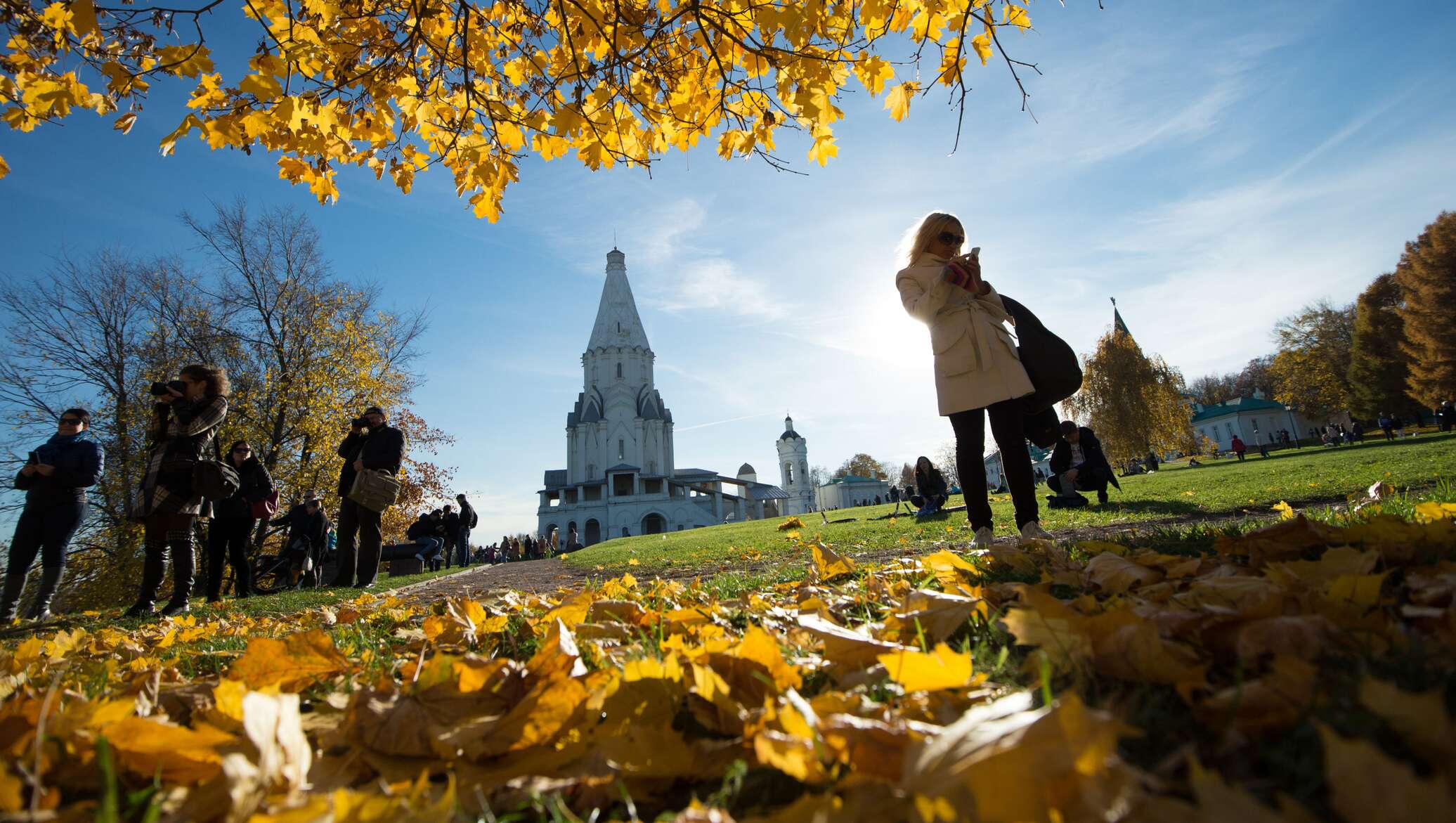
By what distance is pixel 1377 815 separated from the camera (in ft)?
1.69

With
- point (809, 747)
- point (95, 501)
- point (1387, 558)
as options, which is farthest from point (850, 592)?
point (95, 501)

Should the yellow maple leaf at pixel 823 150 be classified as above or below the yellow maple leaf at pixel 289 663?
above

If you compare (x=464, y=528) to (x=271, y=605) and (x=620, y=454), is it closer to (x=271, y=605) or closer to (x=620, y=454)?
(x=271, y=605)

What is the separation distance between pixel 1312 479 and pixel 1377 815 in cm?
1171

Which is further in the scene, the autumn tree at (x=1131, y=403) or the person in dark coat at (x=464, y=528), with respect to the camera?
the autumn tree at (x=1131, y=403)

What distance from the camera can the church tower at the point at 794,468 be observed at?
3610 inches

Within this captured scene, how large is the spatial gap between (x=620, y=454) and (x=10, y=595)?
61.9 meters

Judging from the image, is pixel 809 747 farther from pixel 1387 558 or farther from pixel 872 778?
pixel 1387 558

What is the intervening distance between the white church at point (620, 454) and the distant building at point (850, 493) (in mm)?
26815

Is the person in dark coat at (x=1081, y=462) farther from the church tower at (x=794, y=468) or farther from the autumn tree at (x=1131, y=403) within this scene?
the church tower at (x=794, y=468)

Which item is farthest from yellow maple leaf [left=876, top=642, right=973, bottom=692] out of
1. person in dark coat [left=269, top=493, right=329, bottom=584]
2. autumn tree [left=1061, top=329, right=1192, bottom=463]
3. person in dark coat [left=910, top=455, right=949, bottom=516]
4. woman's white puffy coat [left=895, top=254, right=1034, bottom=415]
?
autumn tree [left=1061, top=329, right=1192, bottom=463]

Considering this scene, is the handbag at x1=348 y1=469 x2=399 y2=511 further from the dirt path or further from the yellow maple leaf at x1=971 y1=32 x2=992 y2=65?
the yellow maple leaf at x1=971 y1=32 x2=992 y2=65

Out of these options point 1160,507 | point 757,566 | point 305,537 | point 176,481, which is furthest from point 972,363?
point 305,537

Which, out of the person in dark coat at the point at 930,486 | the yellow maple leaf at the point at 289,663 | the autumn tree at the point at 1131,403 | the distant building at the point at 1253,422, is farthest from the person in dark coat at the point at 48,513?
the distant building at the point at 1253,422
